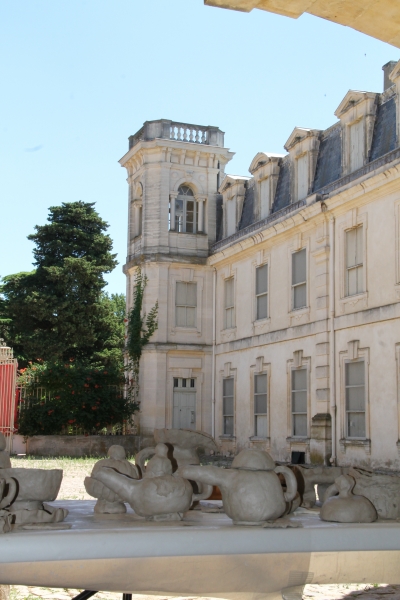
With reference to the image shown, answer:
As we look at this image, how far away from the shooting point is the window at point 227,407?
74.8 ft

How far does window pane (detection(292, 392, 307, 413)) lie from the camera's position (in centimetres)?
1894

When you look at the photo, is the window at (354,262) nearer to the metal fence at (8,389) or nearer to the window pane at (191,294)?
the window pane at (191,294)

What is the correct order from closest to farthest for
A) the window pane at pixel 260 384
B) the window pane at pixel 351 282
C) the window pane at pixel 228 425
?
the window pane at pixel 351 282 → the window pane at pixel 260 384 → the window pane at pixel 228 425

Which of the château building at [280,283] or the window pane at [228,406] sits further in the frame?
the window pane at [228,406]

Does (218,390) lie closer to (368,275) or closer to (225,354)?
(225,354)

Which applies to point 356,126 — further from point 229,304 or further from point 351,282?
point 229,304

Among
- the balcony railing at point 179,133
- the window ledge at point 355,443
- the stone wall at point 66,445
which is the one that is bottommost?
the stone wall at point 66,445

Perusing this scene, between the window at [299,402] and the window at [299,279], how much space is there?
170 cm

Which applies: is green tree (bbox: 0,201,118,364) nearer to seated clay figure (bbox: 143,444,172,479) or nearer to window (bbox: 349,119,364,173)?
window (bbox: 349,119,364,173)

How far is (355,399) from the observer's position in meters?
16.9

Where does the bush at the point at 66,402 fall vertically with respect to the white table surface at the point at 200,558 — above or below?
above

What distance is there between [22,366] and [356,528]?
28630 millimetres

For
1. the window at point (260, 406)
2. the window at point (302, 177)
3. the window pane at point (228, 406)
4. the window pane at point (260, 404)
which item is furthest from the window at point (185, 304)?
the window at point (302, 177)

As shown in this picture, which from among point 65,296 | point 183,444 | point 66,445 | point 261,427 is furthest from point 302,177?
point 183,444
